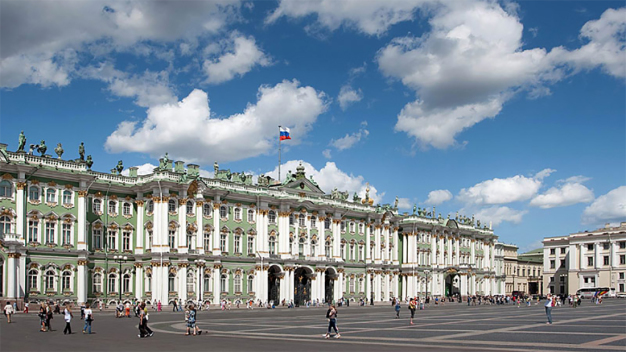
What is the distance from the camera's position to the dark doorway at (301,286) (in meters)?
98.1

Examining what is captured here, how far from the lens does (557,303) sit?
9800 cm

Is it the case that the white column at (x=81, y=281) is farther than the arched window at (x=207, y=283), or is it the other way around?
the arched window at (x=207, y=283)

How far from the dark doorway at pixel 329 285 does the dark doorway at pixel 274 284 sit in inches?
440

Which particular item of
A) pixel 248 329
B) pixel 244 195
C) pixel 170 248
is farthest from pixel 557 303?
pixel 248 329

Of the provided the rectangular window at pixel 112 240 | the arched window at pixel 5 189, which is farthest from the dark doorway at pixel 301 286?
the arched window at pixel 5 189

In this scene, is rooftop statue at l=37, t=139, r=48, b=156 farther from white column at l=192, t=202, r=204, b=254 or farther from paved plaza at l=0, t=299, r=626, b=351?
paved plaza at l=0, t=299, r=626, b=351

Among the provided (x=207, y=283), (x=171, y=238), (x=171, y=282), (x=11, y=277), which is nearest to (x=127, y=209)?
(x=171, y=238)

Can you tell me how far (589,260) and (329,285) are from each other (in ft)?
259

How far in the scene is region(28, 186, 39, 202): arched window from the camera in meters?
71.1

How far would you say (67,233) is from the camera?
74.4 m

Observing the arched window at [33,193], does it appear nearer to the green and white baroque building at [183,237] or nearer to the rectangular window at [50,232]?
the green and white baroque building at [183,237]

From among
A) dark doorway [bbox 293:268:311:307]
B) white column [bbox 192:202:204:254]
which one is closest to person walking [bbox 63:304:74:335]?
white column [bbox 192:202:204:254]

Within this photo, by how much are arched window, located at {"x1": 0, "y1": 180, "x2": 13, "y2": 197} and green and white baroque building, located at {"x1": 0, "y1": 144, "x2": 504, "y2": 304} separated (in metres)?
0.10

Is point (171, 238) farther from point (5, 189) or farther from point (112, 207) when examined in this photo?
point (5, 189)
